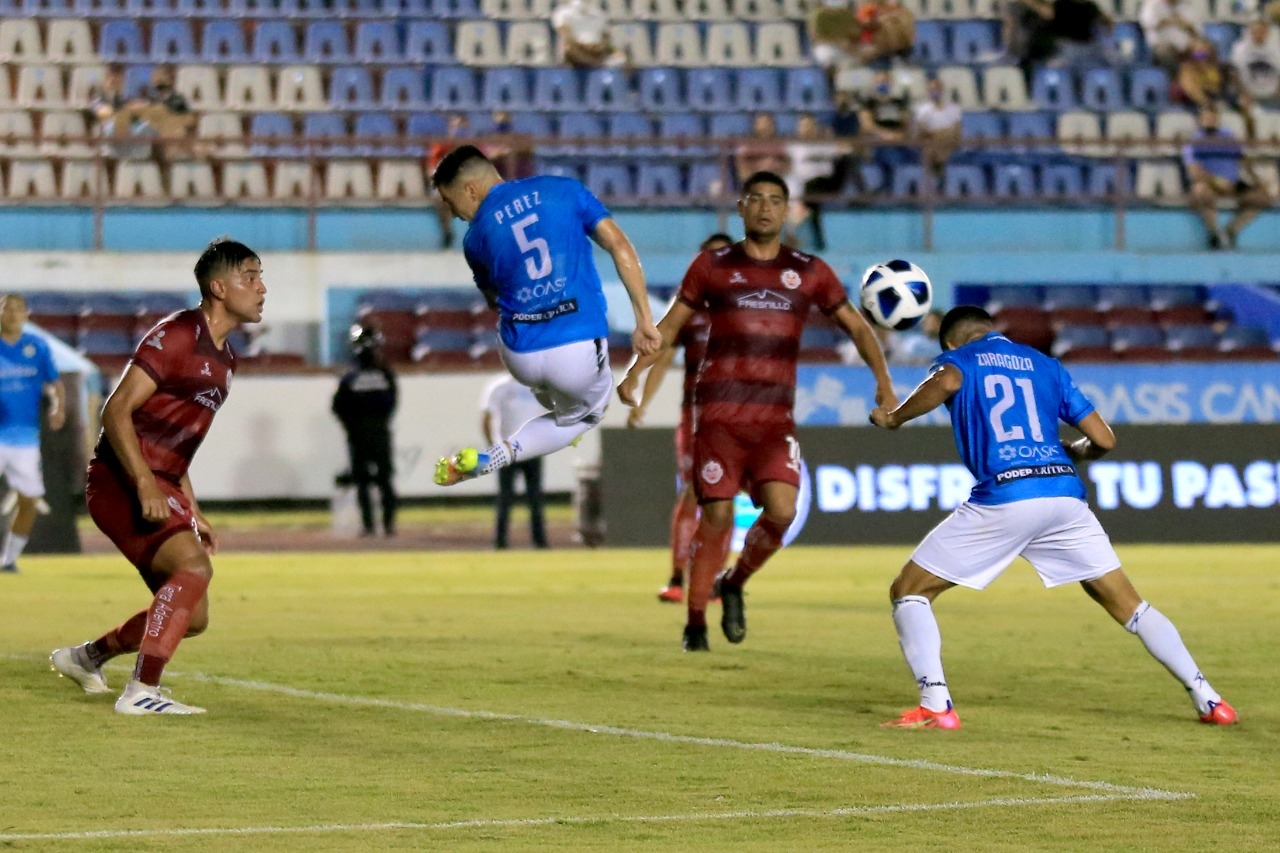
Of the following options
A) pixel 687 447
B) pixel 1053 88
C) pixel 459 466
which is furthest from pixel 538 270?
pixel 1053 88

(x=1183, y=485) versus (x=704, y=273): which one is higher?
(x=704, y=273)

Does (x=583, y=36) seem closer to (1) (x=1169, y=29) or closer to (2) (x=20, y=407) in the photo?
(1) (x=1169, y=29)

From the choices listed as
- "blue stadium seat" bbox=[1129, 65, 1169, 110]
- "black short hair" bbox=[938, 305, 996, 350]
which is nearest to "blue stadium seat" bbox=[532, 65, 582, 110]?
"blue stadium seat" bbox=[1129, 65, 1169, 110]

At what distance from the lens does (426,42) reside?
27594 mm

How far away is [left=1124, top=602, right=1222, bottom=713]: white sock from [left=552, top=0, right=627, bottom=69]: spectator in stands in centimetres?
1976

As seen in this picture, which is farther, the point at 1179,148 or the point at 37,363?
the point at 1179,148

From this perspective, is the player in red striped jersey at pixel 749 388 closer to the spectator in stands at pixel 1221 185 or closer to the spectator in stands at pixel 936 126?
the spectator in stands at pixel 936 126

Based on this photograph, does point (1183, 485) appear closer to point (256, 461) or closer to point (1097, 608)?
point (1097, 608)

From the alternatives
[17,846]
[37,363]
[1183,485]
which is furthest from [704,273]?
[1183,485]

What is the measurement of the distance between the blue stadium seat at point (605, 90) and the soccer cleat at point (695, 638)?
16.7 meters

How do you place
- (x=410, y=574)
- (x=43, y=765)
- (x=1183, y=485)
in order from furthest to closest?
(x=1183, y=485), (x=410, y=574), (x=43, y=765)

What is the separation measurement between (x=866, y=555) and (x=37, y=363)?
7.46 m

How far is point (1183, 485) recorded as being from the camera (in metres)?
21.1

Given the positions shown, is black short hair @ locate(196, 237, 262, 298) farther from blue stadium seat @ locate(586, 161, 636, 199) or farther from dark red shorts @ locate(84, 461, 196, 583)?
blue stadium seat @ locate(586, 161, 636, 199)
